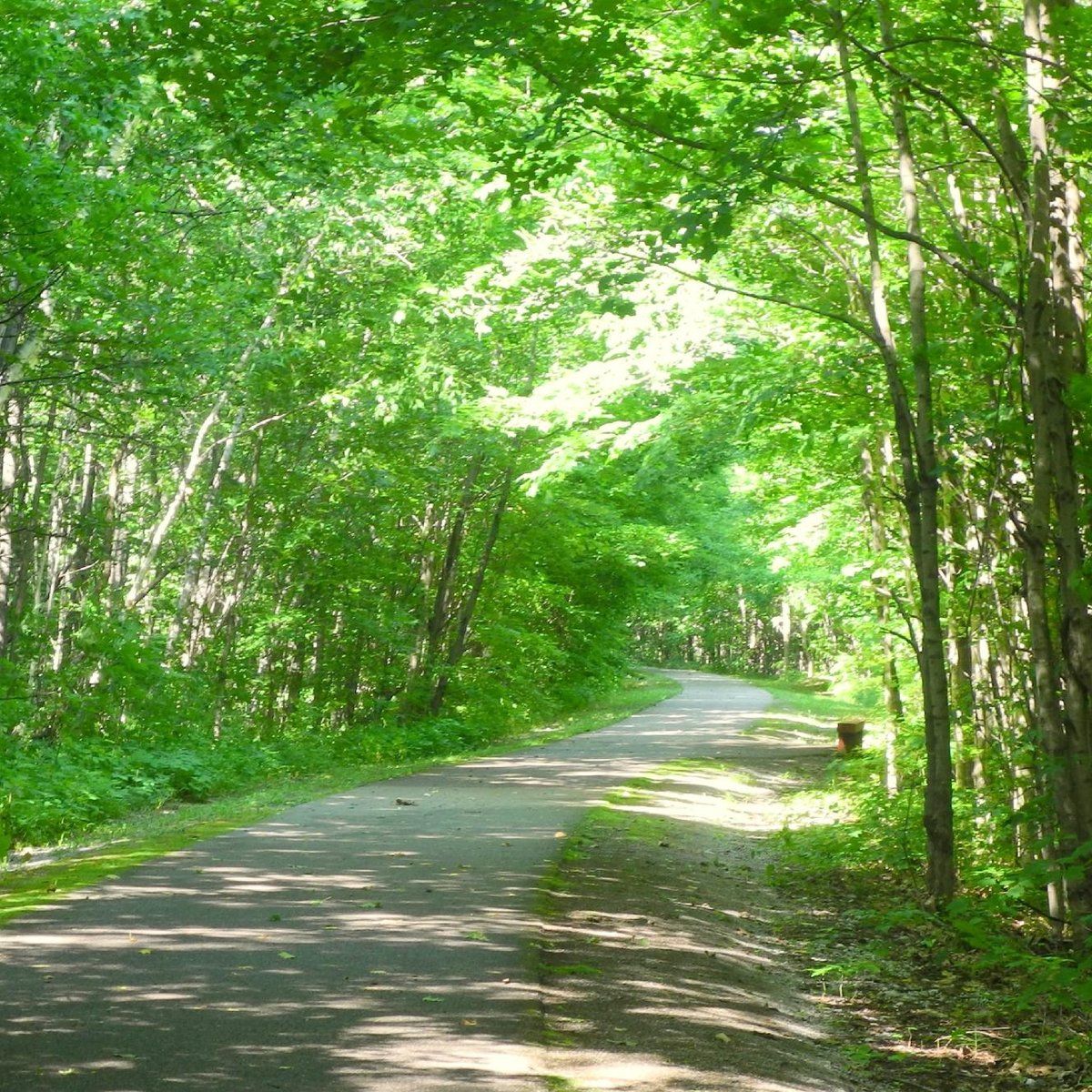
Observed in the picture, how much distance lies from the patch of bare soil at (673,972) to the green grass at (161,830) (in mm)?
2986

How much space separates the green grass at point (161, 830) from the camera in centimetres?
771

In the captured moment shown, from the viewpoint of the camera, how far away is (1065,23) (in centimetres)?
633

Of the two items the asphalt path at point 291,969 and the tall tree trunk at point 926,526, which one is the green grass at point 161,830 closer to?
the asphalt path at point 291,969

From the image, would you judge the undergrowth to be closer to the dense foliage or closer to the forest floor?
the forest floor

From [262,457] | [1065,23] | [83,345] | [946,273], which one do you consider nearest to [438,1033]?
[1065,23]

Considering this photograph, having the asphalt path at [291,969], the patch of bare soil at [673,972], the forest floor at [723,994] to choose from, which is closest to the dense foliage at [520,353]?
the forest floor at [723,994]

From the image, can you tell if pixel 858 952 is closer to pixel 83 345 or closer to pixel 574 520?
pixel 83 345

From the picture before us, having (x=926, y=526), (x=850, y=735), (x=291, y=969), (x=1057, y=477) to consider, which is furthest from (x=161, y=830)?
(x=850, y=735)

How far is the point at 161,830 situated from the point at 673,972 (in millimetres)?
5880

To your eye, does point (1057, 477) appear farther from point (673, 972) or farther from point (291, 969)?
point (291, 969)

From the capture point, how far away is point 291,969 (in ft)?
19.1

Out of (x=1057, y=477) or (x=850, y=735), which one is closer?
(x=1057, y=477)

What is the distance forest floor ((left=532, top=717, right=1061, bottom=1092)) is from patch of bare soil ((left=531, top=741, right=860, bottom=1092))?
0.01m

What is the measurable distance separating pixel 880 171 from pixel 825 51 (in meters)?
1.08
